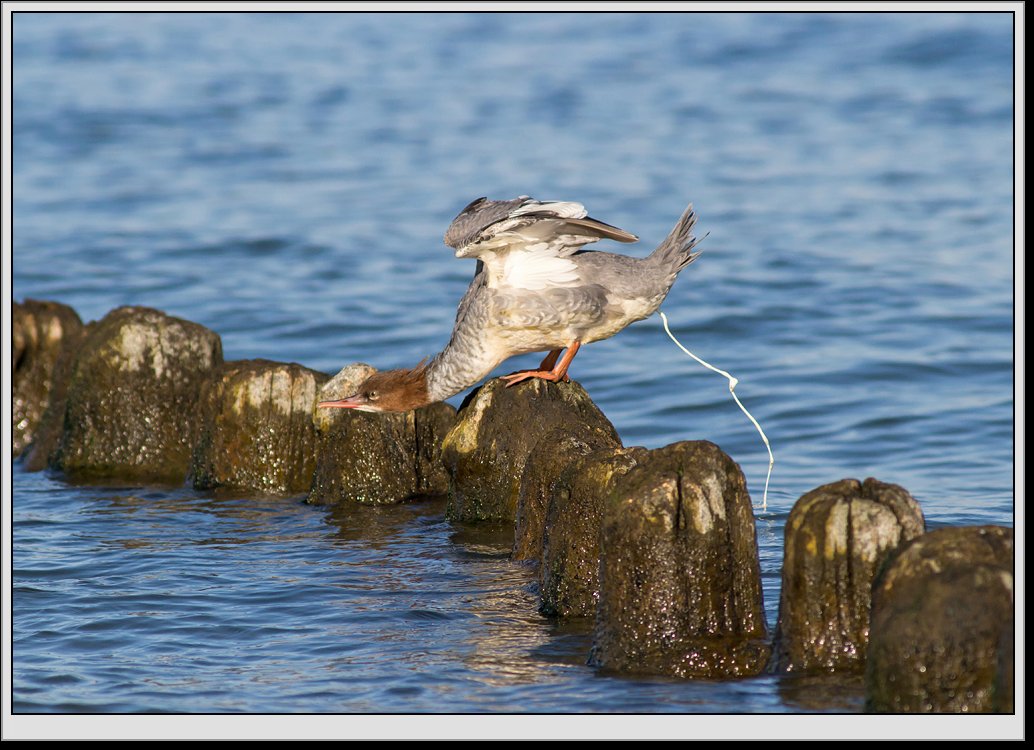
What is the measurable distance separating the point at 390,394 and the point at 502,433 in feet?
2.34

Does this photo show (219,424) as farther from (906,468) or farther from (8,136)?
(906,468)

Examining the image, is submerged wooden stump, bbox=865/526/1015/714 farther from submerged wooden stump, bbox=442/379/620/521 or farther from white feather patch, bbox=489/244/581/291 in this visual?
white feather patch, bbox=489/244/581/291

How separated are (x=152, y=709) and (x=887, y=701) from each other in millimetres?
2306

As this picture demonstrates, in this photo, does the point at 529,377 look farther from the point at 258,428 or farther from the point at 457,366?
the point at 258,428

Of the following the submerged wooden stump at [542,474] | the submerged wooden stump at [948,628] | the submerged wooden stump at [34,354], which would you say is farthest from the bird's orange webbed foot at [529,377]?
the submerged wooden stump at [34,354]

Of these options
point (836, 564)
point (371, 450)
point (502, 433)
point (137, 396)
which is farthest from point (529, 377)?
point (137, 396)

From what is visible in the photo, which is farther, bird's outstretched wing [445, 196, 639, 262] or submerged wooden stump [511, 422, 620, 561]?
bird's outstretched wing [445, 196, 639, 262]

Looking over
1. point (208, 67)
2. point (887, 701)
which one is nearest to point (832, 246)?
point (887, 701)

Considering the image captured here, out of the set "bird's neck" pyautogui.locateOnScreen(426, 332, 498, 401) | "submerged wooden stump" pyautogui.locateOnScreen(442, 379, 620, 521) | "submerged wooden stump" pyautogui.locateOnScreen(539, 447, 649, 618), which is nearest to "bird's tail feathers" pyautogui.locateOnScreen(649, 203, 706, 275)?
"submerged wooden stump" pyautogui.locateOnScreen(442, 379, 620, 521)

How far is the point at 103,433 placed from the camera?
7.46 meters

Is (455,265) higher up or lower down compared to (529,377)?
higher up

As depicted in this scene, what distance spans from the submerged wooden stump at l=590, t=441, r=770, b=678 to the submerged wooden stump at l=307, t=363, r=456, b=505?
255 centimetres

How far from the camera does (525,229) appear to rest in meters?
6.14

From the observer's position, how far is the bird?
6254mm
